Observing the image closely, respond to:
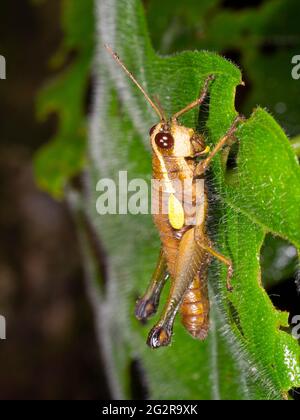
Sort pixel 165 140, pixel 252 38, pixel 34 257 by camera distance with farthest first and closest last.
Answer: pixel 34 257 → pixel 252 38 → pixel 165 140

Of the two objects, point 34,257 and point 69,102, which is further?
point 34,257

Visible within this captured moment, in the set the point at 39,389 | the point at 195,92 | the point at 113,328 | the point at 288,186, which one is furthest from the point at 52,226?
the point at 288,186

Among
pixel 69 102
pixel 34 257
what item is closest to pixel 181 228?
pixel 69 102

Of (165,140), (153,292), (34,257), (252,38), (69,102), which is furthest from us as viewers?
(34,257)

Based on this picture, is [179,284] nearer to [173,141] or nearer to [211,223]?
[211,223]

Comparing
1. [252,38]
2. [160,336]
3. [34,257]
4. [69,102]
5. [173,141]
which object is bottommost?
[160,336]

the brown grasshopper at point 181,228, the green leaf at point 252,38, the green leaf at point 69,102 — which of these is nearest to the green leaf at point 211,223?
the brown grasshopper at point 181,228

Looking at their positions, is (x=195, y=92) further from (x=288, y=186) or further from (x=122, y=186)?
(x=122, y=186)
